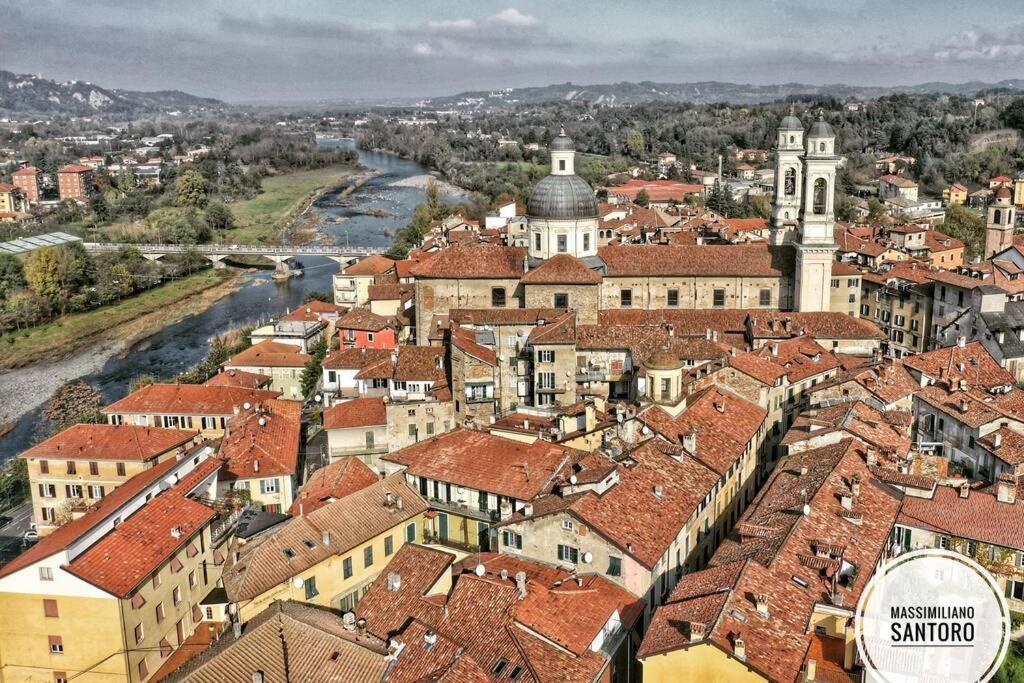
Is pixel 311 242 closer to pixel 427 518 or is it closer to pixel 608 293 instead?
pixel 608 293

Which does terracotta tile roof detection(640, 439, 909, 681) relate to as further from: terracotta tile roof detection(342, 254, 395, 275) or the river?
terracotta tile roof detection(342, 254, 395, 275)

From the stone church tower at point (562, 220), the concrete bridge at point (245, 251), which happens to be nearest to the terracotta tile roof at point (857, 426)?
the stone church tower at point (562, 220)

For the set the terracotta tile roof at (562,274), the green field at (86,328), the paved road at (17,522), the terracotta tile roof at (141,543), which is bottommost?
the paved road at (17,522)

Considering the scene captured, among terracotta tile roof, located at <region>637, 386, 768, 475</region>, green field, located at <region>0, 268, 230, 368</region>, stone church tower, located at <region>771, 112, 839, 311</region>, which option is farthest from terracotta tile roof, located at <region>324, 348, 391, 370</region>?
green field, located at <region>0, 268, 230, 368</region>

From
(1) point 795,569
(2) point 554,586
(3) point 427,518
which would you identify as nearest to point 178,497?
Answer: (3) point 427,518

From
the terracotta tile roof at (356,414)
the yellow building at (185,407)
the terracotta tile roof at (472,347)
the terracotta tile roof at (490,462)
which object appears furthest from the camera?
the yellow building at (185,407)

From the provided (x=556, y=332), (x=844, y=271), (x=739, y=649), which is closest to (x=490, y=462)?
(x=556, y=332)

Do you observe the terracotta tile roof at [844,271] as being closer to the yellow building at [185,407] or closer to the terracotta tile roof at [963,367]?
the terracotta tile roof at [963,367]

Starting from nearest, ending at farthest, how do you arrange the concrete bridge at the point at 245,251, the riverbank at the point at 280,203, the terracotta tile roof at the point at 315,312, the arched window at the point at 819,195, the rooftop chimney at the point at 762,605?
the rooftop chimney at the point at 762,605, the arched window at the point at 819,195, the terracotta tile roof at the point at 315,312, the concrete bridge at the point at 245,251, the riverbank at the point at 280,203
